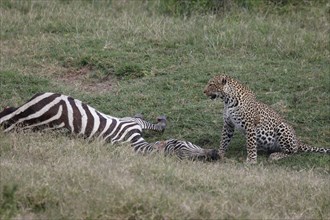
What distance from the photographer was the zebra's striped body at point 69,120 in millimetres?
8766

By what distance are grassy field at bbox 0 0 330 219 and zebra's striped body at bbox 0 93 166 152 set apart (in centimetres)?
29

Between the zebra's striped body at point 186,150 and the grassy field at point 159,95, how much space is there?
0.27 metres

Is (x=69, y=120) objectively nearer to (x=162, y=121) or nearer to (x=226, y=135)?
(x=162, y=121)

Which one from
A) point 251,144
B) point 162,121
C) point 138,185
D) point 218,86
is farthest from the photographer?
point 162,121

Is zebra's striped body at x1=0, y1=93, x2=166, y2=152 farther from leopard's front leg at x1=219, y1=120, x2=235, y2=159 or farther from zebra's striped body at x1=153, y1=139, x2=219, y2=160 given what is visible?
leopard's front leg at x1=219, y1=120, x2=235, y2=159

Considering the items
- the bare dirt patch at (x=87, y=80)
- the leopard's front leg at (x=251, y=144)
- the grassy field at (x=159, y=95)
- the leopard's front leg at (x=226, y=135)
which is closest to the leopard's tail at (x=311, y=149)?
the grassy field at (x=159, y=95)

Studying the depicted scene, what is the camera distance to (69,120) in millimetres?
8984

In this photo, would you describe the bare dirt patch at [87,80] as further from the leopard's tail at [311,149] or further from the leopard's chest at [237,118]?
the leopard's tail at [311,149]

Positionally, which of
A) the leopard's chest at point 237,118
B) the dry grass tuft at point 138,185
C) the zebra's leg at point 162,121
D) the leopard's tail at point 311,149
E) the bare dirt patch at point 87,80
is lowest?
the bare dirt patch at point 87,80

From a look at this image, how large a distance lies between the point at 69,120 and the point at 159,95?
7.85 ft

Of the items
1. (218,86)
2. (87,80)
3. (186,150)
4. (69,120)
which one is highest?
(218,86)

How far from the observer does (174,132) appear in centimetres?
1006

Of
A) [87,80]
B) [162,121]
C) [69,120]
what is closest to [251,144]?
[162,121]

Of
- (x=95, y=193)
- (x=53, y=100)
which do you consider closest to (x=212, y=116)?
(x=53, y=100)
